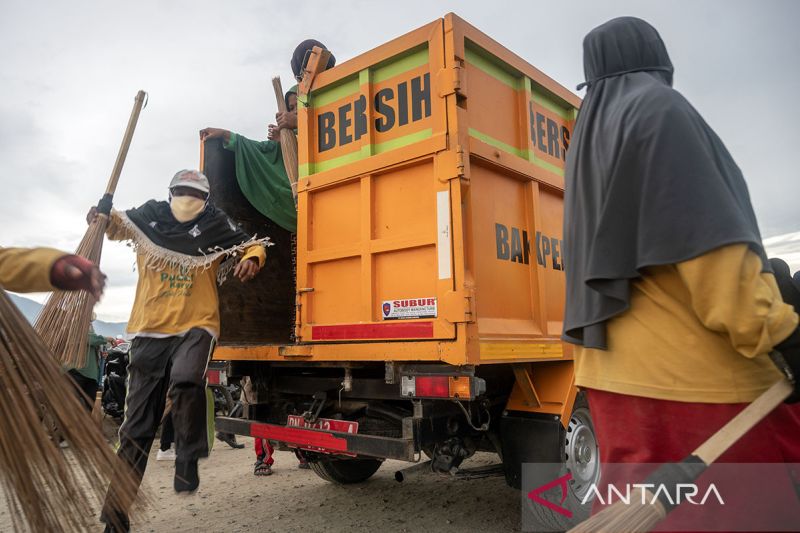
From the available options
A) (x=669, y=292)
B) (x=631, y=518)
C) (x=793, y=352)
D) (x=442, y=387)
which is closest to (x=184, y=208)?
(x=442, y=387)

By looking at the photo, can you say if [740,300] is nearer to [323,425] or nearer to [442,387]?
[442,387]

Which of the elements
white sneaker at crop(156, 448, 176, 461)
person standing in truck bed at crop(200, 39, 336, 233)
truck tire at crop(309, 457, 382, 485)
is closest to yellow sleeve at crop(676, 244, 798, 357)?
truck tire at crop(309, 457, 382, 485)

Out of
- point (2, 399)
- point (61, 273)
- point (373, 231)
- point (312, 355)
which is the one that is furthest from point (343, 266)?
point (2, 399)

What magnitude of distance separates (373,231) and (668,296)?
7.22 feet

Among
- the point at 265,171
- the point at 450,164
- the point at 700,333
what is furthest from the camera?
the point at 265,171

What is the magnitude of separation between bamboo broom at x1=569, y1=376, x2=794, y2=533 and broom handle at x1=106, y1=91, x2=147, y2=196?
3496 mm

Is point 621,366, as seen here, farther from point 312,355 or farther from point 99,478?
point 312,355

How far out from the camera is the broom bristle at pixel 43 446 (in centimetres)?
137

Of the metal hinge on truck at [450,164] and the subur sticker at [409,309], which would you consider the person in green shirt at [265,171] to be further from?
the metal hinge on truck at [450,164]

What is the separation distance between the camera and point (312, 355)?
3.48m

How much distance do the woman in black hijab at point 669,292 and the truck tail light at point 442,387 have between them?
1.24 meters


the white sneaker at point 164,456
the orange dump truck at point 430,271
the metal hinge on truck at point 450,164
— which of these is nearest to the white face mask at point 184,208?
the orange dump truck at point 430,271

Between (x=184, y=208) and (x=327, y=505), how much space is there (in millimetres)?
2348

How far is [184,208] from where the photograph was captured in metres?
3.56
